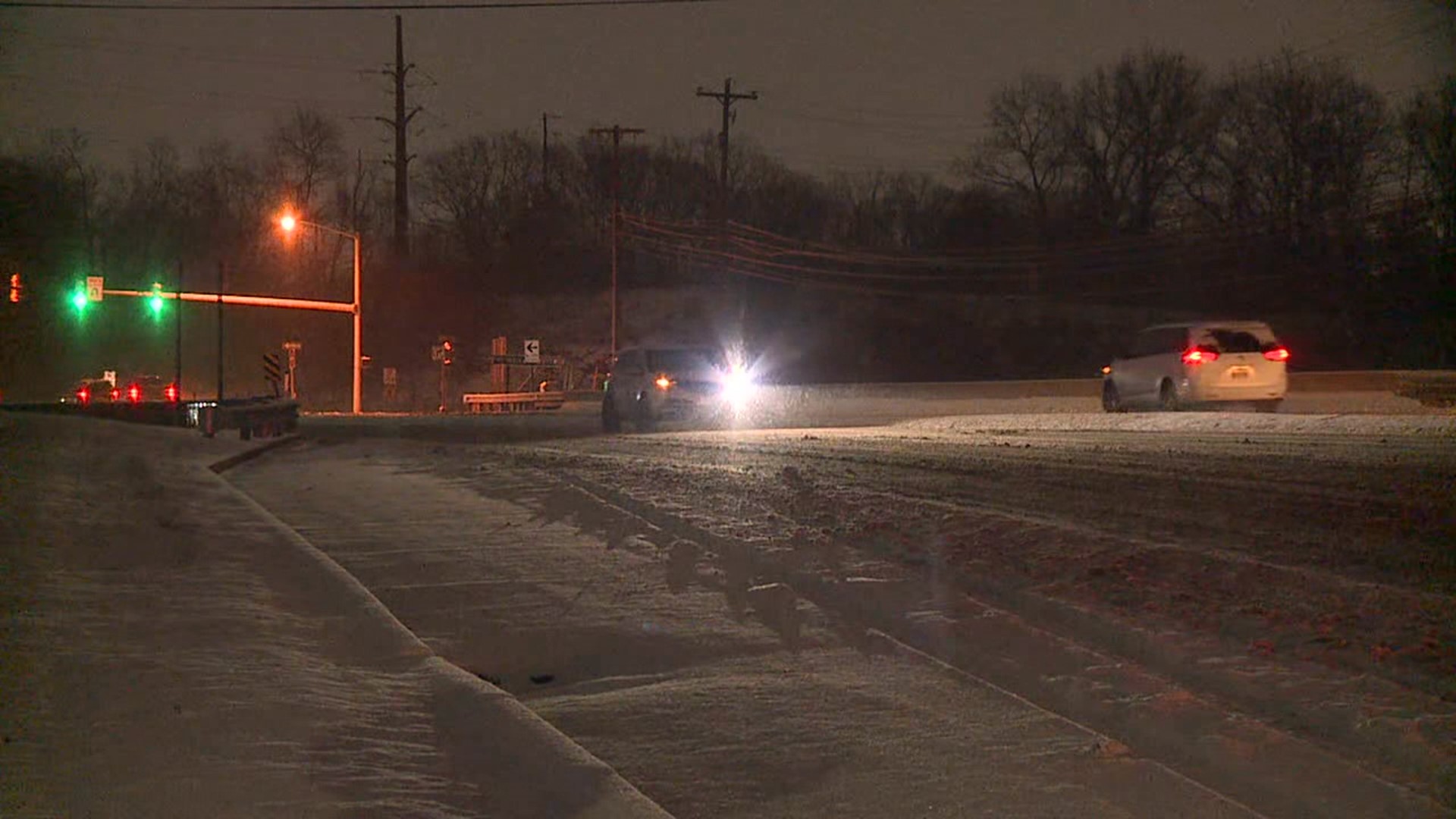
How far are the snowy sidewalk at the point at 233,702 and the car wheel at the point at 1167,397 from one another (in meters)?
19.8

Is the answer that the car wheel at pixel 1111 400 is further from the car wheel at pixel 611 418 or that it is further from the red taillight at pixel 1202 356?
the car wheel at pixel 611 418

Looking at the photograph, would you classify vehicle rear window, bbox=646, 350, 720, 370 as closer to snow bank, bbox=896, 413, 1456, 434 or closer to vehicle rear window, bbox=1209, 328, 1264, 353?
snow bank, bbox=896, 413, 1456, 434

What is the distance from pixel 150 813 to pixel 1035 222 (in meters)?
82.9

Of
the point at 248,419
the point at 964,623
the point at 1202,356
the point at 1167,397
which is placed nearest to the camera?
the point at 964,623

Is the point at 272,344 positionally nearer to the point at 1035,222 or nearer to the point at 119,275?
the point at 119,275

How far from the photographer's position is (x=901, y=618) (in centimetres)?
966

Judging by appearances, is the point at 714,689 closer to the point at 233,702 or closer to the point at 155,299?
the point at 233,702

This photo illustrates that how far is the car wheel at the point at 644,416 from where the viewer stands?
3092cm

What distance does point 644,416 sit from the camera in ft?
102

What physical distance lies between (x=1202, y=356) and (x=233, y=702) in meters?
23.1

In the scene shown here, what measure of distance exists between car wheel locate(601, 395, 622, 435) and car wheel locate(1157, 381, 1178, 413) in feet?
37.3

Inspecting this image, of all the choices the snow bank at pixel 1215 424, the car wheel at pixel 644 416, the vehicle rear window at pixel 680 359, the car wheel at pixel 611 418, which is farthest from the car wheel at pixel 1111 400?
the car wheel at pixel 611 418

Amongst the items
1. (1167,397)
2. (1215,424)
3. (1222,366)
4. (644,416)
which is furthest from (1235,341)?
(644,416)

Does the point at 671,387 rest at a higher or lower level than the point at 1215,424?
higher
